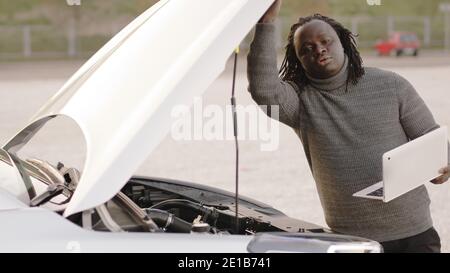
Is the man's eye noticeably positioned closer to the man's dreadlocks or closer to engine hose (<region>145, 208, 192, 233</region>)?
the man's dreadlocks

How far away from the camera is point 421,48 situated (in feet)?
123

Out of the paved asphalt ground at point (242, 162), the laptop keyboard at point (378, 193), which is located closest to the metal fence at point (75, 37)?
the paved asphalt ground at point (242, 162)

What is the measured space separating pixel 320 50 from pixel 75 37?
3141 cm

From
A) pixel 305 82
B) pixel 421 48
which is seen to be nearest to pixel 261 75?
pixel 305 82

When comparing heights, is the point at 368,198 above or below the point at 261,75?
below

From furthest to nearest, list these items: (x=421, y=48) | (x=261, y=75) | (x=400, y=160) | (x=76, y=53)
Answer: (x=421, y=48) < (x=76, y=53) < (x=261, y=75) < (x=400, y=160)

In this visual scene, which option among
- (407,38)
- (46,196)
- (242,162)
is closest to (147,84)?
(46,196)

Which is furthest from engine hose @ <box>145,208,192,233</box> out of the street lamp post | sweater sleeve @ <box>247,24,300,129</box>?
the street lamp post

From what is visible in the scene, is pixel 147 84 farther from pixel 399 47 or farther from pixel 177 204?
pixel 399 47

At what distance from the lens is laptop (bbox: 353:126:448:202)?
3.31 metres

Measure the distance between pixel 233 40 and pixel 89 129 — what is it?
0.52 m

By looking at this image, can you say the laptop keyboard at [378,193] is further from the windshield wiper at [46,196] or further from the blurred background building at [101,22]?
the blurred background building at [101,22]
